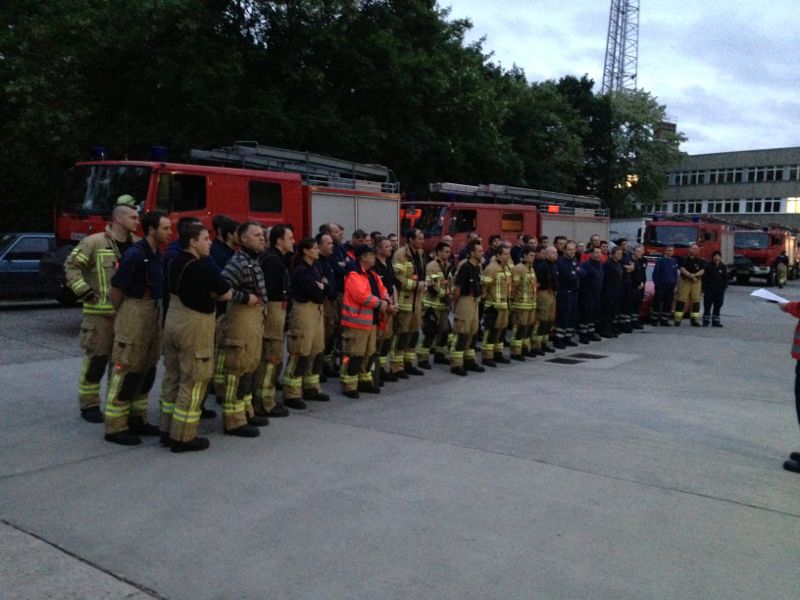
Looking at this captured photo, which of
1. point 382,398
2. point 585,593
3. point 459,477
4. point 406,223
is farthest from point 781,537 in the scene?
point 406,223

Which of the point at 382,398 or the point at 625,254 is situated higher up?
the point at 625,254

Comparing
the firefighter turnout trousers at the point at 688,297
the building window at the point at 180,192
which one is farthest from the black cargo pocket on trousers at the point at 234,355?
the firefighter turnout trousers at the point at 688,297

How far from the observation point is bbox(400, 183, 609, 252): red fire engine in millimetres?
19000

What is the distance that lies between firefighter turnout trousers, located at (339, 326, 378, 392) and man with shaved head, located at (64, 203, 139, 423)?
8.31ft

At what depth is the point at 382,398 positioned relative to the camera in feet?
27.9

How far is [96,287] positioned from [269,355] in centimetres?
169

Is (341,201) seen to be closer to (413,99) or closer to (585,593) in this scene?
(413,99)

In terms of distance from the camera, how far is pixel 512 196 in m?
21.4

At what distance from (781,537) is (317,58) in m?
18.6

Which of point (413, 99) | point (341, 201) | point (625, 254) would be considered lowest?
point (625, 254)

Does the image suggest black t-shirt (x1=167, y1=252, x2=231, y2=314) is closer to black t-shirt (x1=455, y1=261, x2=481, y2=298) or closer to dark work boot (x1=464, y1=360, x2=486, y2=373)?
black t-shirt (x1=455, y1=261, x2=481, y2=298)

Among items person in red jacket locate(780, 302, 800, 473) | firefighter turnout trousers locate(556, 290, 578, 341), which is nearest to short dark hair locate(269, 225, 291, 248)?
person in red jacket locate(780, 302, 800, 473)

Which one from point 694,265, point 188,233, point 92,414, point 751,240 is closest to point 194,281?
point 188,233

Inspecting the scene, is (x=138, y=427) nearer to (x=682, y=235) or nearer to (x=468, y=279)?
(x=468, y=279)
